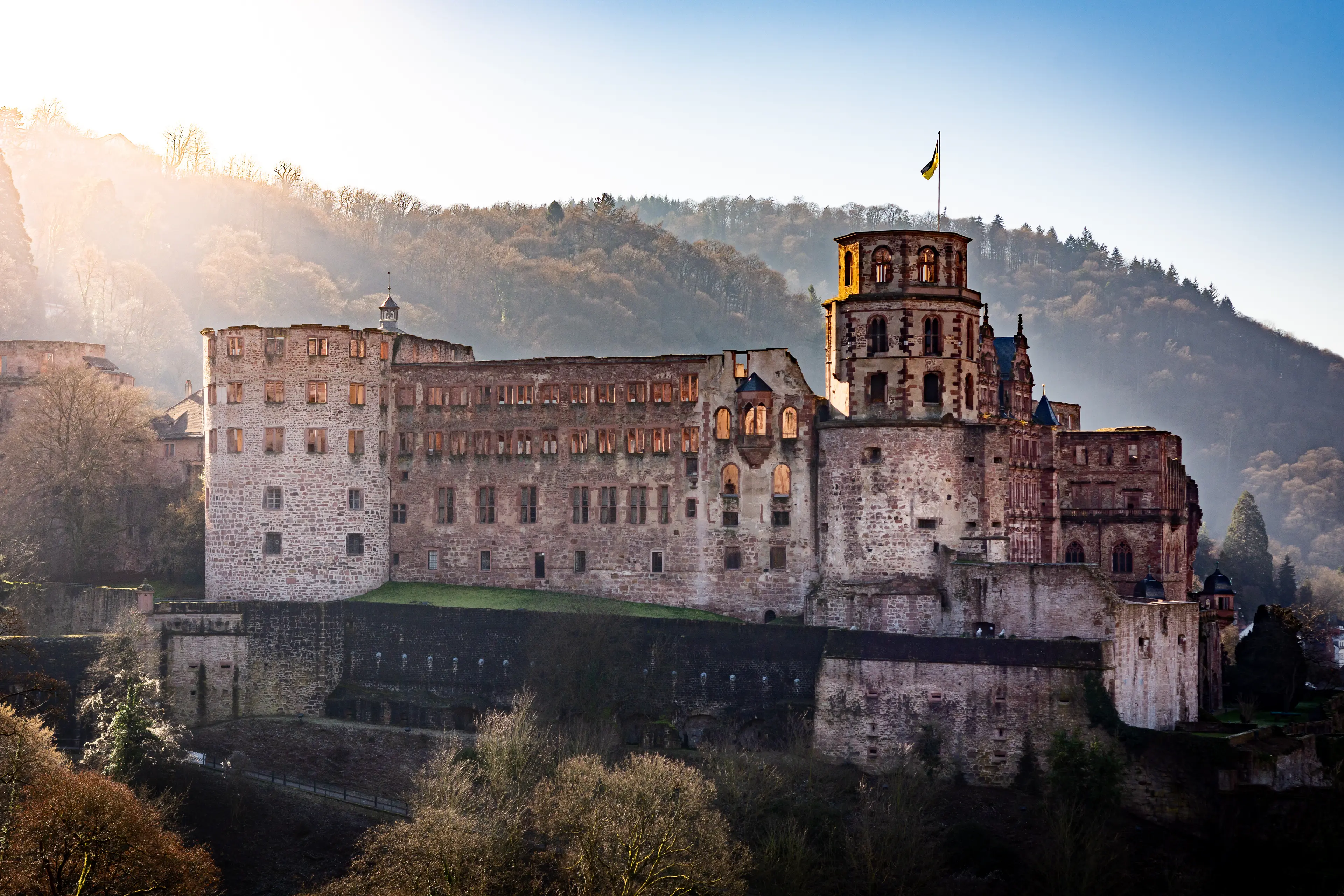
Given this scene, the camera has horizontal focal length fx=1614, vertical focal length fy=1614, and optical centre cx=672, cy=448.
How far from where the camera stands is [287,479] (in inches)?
2648

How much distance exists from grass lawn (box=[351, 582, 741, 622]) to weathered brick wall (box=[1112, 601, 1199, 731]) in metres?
14.8

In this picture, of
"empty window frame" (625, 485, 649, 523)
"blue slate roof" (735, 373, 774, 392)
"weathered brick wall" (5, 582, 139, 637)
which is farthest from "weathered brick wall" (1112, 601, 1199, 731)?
"weathered brick wall" (5, 582, 139, 637)

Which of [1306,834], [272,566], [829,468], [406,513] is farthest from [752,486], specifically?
[1306,834]

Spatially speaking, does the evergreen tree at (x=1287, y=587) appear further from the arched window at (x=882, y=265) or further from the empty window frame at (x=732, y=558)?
the arched window at (x=882, y=265)

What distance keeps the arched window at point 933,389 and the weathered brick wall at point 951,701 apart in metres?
9.80

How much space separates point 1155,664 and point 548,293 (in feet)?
311

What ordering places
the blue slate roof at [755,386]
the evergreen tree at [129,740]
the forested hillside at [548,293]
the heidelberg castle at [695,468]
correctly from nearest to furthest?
1. the evergreen tree at [129,740]
2. the heidelberg castle at [695,468]
3. the blue slate roof at [755,386]
4. the forested hillside at [548,293]

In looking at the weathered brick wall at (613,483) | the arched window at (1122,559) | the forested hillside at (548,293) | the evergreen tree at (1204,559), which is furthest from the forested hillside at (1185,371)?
the weathered brick wall at (613,483)

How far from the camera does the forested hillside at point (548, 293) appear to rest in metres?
138

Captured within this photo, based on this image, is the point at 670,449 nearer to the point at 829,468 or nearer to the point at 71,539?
the point at 829,468

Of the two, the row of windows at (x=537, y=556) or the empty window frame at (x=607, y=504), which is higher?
the empty window frame at (x=607, y=504)

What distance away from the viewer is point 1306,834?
55.5 m

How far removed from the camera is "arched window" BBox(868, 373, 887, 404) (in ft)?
207

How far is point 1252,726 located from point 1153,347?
13756 centimetres
